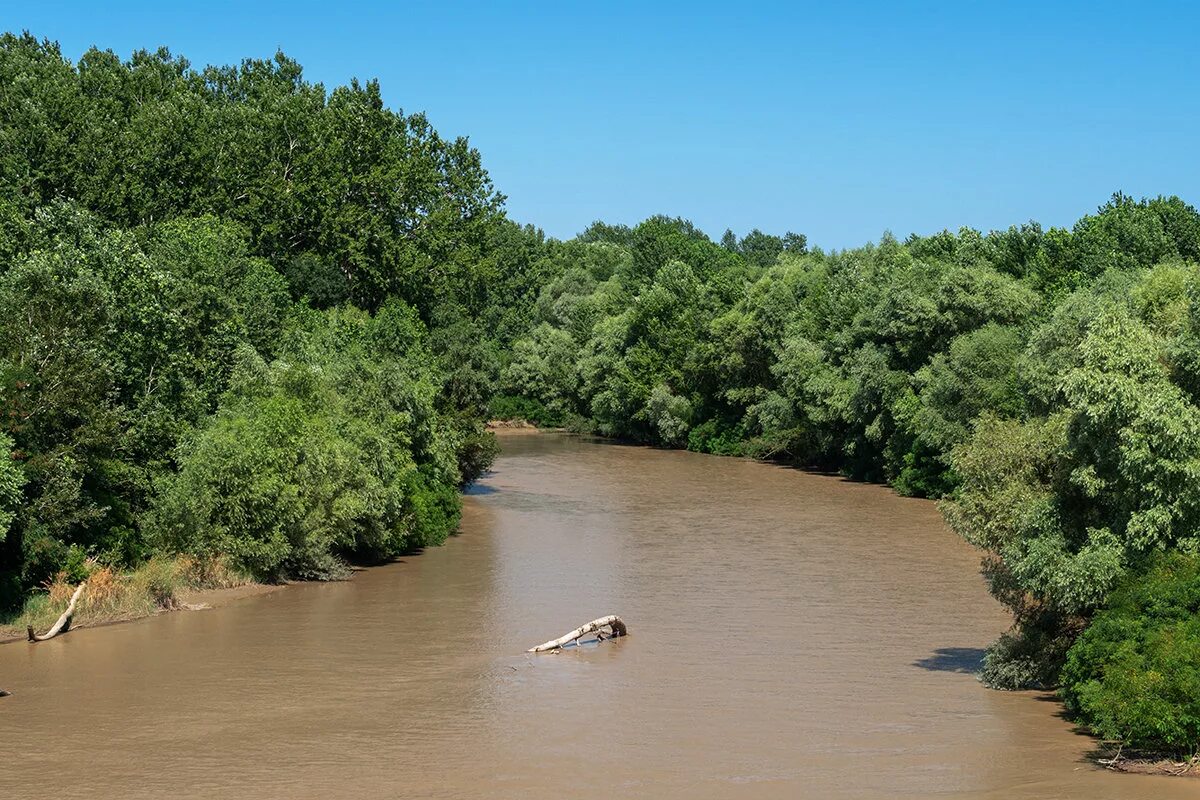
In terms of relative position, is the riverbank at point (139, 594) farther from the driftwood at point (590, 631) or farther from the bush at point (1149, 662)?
the bush at point (1149, 662)

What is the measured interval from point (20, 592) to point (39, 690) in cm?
638

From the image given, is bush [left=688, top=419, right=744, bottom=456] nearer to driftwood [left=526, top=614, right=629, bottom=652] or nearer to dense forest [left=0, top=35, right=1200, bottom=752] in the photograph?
dense forest [left=0, top=35, right=1200, bottom=752]

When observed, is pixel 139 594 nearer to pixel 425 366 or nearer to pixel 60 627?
pixel 60 627

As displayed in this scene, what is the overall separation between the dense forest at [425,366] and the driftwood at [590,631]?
868 cm

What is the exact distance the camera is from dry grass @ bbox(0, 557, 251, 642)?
33875 mm

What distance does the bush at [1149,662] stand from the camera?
22.2 metres

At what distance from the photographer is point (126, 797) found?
72.8 feet

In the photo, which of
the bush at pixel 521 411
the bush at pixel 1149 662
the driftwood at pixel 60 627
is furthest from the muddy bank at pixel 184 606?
the bush at pixel 521 411

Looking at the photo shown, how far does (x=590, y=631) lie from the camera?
112 feet

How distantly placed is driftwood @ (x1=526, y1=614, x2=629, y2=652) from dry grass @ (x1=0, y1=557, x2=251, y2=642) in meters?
10.6

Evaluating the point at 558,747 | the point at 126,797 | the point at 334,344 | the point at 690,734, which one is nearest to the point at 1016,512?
the point at 690,734

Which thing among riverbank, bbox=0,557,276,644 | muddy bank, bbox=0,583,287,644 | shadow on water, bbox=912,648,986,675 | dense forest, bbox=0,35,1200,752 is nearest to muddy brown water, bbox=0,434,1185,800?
shadow on water, bbox=912,648,986,675


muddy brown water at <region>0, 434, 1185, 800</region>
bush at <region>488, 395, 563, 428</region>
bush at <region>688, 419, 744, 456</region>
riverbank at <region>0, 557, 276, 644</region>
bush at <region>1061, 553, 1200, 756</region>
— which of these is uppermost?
bush at <region>488, 395, 563, 428</region>

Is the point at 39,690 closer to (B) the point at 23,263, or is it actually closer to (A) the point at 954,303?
(B) the point at 23,263
